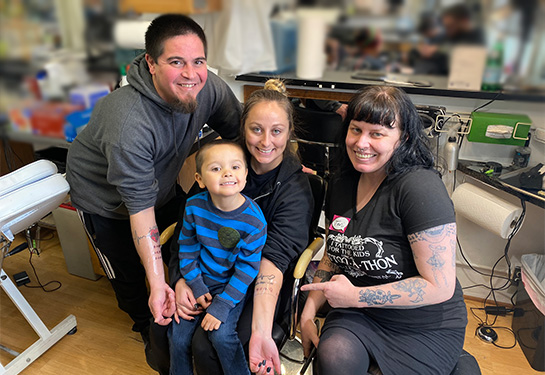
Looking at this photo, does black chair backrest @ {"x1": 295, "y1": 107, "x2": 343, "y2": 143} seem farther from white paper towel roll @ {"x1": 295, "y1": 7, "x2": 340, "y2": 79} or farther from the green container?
white paper towel roll @ {"x1": 295, "y1": 7, "x2": 340, "y2": 79}

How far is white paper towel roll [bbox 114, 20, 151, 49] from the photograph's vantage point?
2.13 ft

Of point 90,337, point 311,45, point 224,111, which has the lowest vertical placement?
point 90,337

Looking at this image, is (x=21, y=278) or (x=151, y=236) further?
(x=21, y=278)

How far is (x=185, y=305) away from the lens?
1.04 m

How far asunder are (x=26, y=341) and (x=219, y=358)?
107cm

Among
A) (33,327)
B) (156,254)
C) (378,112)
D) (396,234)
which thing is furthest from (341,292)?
(33,327)

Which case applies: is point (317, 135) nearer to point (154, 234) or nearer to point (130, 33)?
point (154, 234)

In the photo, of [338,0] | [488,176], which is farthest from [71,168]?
[488,176]

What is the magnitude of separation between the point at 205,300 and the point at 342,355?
40 cm

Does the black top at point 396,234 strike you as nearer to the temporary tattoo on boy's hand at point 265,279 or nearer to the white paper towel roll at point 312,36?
the temporary tattoo on boy's hand at point 265,279

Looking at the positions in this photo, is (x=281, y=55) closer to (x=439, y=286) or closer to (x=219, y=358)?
(x=439, y=286)

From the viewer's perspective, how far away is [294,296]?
41.1 inches

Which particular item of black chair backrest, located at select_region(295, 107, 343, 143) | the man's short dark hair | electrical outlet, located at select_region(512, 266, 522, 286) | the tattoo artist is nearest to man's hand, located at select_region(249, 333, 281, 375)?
the tattoo artist

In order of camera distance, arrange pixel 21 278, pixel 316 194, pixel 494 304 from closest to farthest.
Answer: pixel 316 194
pixel 494 304
pixel 21 278
